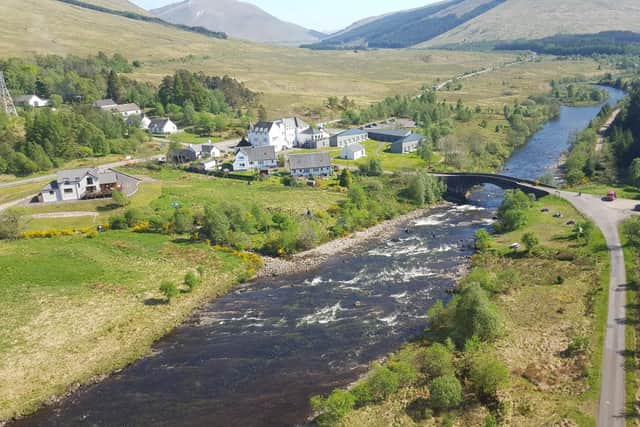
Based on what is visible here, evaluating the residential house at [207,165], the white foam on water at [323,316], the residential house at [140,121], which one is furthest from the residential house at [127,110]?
the white foam on water at [323,316]

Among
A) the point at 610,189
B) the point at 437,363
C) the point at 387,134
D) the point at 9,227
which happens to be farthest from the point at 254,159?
the point at 437,363

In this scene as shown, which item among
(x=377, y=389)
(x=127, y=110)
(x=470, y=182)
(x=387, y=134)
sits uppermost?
(x=127, y=110)

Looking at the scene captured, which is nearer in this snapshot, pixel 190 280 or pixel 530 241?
pixel 190 280

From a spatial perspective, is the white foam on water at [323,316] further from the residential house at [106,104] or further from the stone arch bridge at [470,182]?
the residential house at [106,104]

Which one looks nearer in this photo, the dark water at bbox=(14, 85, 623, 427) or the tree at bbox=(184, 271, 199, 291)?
the dark water at bbox=(14, 85, 623, 427)

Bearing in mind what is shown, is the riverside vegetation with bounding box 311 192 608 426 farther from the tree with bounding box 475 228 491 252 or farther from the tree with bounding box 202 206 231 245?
the tree with bounding box 202 206 231 245

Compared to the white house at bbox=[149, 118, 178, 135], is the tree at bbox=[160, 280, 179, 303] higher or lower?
lower

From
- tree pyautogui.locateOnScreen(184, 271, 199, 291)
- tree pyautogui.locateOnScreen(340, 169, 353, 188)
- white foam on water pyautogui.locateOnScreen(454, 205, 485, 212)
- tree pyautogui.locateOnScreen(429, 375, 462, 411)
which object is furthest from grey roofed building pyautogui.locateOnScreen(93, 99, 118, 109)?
tree pyautogui.locateOnScreen(429, 375, 462, 411)

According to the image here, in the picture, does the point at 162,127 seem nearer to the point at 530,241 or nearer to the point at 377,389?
the point at 530,241
